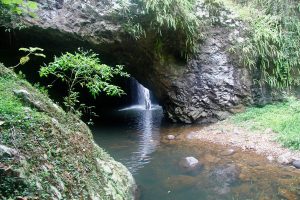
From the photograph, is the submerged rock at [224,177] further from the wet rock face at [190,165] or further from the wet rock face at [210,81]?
the wet rock face at [210,81]

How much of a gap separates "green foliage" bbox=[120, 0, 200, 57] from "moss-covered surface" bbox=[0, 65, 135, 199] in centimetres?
558

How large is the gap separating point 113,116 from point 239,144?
723cm

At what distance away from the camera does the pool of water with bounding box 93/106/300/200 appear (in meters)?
5.21

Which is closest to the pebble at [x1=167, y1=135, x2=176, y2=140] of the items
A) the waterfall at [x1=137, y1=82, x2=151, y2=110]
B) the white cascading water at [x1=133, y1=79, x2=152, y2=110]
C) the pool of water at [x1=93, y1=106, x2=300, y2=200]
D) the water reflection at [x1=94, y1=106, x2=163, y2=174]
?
the pool of water at [x1=93, y1=106, x2=300, y2=200]

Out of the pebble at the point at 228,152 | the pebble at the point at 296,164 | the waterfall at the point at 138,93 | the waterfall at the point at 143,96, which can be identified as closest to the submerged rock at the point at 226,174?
the pebble at the point at 228,152

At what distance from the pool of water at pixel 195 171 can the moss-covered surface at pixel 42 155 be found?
1575mm

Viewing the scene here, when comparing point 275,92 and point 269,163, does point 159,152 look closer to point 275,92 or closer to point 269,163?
point 269,163

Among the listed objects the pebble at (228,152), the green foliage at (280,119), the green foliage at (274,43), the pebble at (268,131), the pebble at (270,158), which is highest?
the green foliage at (274,43)

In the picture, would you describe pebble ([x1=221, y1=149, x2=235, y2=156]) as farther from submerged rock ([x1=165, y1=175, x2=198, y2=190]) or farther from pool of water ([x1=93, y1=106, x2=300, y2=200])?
submerged rock ([x1=165, y1=175, x2=198, y2=190])

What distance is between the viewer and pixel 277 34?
10.3 m

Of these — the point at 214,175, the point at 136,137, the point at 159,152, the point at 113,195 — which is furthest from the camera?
the point at 136,137

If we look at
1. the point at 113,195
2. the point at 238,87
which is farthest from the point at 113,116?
the point at 113,195

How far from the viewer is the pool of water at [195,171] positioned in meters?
5.21

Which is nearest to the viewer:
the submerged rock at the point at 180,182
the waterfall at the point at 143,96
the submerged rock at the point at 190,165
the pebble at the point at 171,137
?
the submerged rock at the point at 180,182
